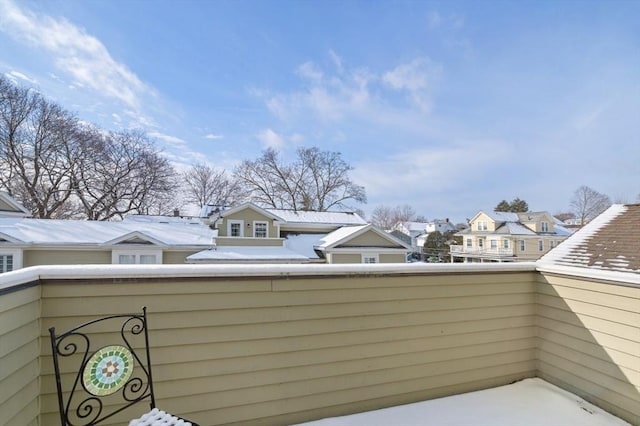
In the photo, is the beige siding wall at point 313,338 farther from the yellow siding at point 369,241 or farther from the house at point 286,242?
the yellow siding at point 369,241

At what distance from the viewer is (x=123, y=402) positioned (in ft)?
5.42

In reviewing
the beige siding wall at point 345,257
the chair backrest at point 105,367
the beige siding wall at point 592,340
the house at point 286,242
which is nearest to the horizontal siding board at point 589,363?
the beige siding wall at point 592,340

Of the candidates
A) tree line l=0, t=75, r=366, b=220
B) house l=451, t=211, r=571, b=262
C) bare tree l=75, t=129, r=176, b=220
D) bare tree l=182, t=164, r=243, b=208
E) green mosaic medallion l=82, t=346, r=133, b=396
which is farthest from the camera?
bare tree l=182, t=164, r=243, b=208

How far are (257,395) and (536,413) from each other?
6.70 feet

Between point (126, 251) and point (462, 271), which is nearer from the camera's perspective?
point (462, 271)

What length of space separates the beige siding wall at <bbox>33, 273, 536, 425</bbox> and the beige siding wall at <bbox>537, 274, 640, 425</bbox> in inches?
5.5

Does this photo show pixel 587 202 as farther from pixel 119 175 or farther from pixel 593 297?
pixel 119 175

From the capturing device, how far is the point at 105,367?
→ 1474 mm

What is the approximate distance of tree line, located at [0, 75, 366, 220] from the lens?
14406 mm

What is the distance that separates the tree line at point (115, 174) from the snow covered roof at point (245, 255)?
10.8 meters

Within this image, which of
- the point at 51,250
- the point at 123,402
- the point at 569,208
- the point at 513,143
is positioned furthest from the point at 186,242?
the point at 569,208

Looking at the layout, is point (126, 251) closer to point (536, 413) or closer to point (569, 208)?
point (536, 413)

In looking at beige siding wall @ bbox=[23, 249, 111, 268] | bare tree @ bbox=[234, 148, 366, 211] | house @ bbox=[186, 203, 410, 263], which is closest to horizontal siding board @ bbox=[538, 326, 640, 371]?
house @ bbox=[186, 203, 410, 263]

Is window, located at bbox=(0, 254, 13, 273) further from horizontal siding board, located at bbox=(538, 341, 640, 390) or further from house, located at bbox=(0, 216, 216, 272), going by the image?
horizontal siding board, located at bbox=(538, 341, 640, 390)
